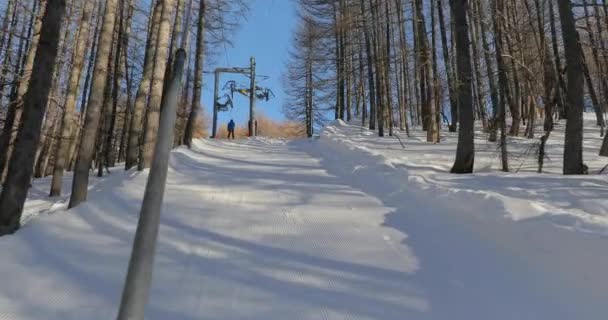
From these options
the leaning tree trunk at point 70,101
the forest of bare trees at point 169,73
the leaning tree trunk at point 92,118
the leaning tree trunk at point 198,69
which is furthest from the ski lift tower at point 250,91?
the leaning tree trunk at point 92,118

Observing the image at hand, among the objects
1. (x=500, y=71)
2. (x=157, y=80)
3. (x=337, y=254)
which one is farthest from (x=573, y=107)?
(x=157, y=80)

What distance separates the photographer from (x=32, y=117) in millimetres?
5543

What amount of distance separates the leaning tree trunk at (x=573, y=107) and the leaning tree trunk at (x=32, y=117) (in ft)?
28.5

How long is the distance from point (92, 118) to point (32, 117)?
250 centimetres

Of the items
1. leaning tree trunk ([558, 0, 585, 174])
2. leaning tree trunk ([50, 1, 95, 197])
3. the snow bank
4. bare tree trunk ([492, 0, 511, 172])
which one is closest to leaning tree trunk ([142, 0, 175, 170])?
leaning tree trunk ([50, 1, 95, 197])

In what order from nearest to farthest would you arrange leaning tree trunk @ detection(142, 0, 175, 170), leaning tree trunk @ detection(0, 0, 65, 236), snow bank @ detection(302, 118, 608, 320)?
snow bank @ detection(302, 118, 608, 320)
leaning tree trunk @ detection(0, 0, 65, 236)
leaning tree trunk @ detection(142, 0, 175, 170)

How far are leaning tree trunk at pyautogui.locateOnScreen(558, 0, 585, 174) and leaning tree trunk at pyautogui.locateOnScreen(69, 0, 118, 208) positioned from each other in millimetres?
8751

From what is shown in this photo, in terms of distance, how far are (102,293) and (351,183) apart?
17.3 feet

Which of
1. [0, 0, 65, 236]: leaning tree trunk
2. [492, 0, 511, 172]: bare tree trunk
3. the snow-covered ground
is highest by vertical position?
[492, 0, 511, 172]: bare tree trunk

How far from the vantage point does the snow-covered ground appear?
3.43m

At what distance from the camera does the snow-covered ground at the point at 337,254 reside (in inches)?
135

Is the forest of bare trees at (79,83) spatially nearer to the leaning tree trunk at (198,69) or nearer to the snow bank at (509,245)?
the leaning tree trunk at (198,69)

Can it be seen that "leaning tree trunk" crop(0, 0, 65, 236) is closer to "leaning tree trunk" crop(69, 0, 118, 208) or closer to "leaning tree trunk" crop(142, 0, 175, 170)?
"leaning tree trunk" crop(69, 0, 118, 208)

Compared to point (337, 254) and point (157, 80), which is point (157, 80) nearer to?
point (157, 80)
